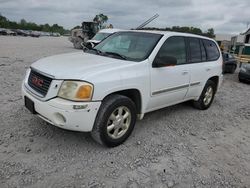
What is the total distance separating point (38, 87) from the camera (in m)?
3.27

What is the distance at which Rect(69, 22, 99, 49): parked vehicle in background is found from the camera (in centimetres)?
2219

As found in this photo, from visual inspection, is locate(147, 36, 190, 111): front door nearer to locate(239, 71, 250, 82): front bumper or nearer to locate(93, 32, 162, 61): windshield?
locate(93, 32, 162, 61): windshield

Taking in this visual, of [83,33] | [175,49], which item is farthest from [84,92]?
[83,33]

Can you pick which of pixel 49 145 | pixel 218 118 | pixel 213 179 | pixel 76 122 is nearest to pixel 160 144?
pixel 213 179

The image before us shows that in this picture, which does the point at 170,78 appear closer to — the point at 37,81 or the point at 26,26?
the point at 37,81

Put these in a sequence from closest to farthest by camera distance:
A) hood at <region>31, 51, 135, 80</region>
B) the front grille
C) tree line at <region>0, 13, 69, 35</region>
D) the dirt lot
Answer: the dirt lot
hood at <region>31, 51, 135, 80</region>
the front grille
tree line at <region>0, 13, 69, 35</region>

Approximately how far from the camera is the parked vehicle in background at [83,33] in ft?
72.8

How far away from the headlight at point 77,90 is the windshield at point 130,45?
3.54ft

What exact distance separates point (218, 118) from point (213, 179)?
2.42 metres

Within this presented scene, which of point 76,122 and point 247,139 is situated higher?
point 76,122

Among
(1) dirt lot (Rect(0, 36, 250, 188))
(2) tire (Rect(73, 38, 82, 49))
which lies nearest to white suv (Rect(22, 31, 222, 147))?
(1) dirt lot (Rect(0, 36, 250, 188))

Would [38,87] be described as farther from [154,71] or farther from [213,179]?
[213,179]

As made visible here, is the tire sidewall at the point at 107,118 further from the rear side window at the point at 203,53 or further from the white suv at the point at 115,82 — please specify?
the rear side window at the point at 203,53

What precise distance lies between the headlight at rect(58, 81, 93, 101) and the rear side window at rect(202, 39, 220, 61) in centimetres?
338
